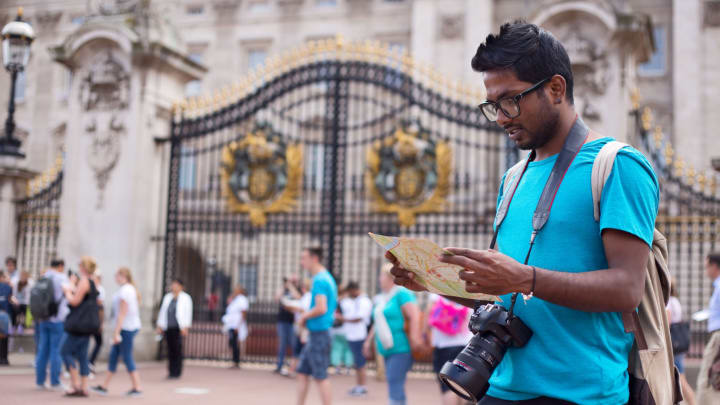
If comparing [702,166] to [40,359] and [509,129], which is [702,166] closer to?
[40,359]

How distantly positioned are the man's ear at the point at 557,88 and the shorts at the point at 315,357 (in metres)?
5.81

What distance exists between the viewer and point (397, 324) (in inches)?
292

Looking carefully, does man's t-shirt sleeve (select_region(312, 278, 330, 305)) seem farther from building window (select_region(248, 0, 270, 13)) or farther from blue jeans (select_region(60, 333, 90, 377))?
building window (select_region(248, 0, 270, 13))

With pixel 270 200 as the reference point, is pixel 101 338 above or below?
below

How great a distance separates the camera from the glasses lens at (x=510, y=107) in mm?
2443

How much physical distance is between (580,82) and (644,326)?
32.7ft

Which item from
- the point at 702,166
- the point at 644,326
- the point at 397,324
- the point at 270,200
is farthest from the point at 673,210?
the point at 644,326

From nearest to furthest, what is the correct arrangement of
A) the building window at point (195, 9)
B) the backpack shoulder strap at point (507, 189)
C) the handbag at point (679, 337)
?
the backpack shoulder strap at point (507, 189), the handbag at point (679, 337), the building window at point (195, 9)

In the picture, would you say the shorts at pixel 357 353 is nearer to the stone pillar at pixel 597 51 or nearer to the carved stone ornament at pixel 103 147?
the stone pillar at pixel 597 51

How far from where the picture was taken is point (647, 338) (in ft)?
7.72

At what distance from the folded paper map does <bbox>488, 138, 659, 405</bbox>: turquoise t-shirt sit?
0.21m

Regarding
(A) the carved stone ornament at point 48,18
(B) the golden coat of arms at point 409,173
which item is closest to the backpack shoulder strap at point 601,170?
(B) the golden coat of arms at point 409,173

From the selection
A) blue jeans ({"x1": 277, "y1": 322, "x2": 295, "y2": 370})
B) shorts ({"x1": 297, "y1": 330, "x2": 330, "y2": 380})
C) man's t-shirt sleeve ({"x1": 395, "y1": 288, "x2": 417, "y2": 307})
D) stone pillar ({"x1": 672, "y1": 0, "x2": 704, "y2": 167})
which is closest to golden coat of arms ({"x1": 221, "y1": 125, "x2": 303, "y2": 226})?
blue jeans ({"x1": 277, "y1": 322, "x2": 295, "y2": 370})

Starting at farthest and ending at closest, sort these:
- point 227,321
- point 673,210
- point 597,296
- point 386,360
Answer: point 673,210 → point 227,321 → point 386,360 → point 597,296
